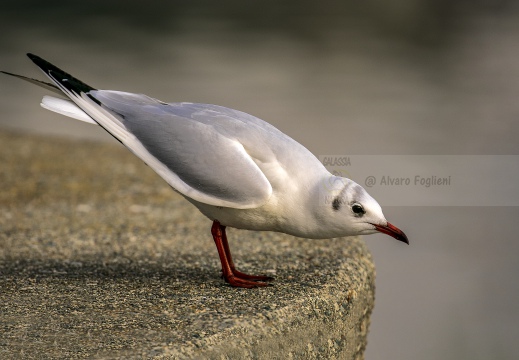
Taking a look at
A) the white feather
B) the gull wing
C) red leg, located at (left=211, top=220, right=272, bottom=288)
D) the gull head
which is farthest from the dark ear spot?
the white feather

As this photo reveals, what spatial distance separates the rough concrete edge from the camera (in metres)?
2.63

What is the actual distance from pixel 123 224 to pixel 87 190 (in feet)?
2.41

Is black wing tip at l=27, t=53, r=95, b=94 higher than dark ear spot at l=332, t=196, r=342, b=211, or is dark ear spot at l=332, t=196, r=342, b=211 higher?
black wing tip at l=27, t=53, r=95, b=94

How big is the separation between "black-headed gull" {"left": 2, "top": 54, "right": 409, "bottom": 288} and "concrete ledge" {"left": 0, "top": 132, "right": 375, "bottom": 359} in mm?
283

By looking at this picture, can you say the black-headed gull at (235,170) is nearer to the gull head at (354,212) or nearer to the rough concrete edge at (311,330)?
the gull head at (354,212)

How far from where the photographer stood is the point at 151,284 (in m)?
3.27

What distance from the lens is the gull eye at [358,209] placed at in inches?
119

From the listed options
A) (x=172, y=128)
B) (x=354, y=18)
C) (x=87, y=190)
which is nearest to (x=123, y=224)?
(x=87, y=190)

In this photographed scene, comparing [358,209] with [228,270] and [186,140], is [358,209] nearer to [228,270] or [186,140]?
[228,270]

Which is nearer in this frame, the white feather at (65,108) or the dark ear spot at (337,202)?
the dark ear spot at (337,202)

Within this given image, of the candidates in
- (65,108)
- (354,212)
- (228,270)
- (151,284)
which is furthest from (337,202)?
(65,108)

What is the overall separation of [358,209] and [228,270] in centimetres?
59

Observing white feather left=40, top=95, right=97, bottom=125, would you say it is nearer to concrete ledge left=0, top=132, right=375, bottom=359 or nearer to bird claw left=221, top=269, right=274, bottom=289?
concrete ledge left=0, top=132, right=375, bottom=359

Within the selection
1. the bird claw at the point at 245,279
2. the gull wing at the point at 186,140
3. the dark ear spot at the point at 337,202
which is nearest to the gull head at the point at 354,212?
the dark ear spot at the point at 337,202
